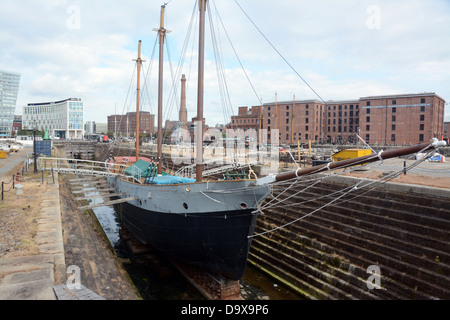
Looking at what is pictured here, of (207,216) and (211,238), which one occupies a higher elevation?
(207,216)

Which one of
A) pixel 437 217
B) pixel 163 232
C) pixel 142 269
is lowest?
pixel 142 269

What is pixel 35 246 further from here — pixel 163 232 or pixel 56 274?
pixel 163 232

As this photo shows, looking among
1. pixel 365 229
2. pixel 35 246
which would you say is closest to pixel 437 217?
pixel 365 229

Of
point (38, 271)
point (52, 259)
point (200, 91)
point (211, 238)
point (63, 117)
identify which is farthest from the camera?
point (63, 117)

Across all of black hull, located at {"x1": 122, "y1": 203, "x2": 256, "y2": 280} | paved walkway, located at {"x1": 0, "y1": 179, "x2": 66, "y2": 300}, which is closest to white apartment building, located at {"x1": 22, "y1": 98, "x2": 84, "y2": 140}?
paved walkway, located at {"x1": 0, "y1": 179, "x2": 66, "y2": 300}

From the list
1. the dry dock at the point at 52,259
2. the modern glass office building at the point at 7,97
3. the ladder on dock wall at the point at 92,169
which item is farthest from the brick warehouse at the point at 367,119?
the modern glass office building at the point at 7,97

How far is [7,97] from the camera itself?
130375 mm

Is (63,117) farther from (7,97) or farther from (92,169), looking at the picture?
(92,169)

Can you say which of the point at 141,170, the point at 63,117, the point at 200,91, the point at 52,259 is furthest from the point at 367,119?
the point at 63,117

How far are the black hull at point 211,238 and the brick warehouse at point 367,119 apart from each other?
30.9 m

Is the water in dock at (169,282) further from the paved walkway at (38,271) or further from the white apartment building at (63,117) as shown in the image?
the white apartment building at (63,117)

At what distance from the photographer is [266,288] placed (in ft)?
41.4

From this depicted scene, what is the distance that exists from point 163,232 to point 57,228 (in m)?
4.49

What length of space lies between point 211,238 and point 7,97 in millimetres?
156161
